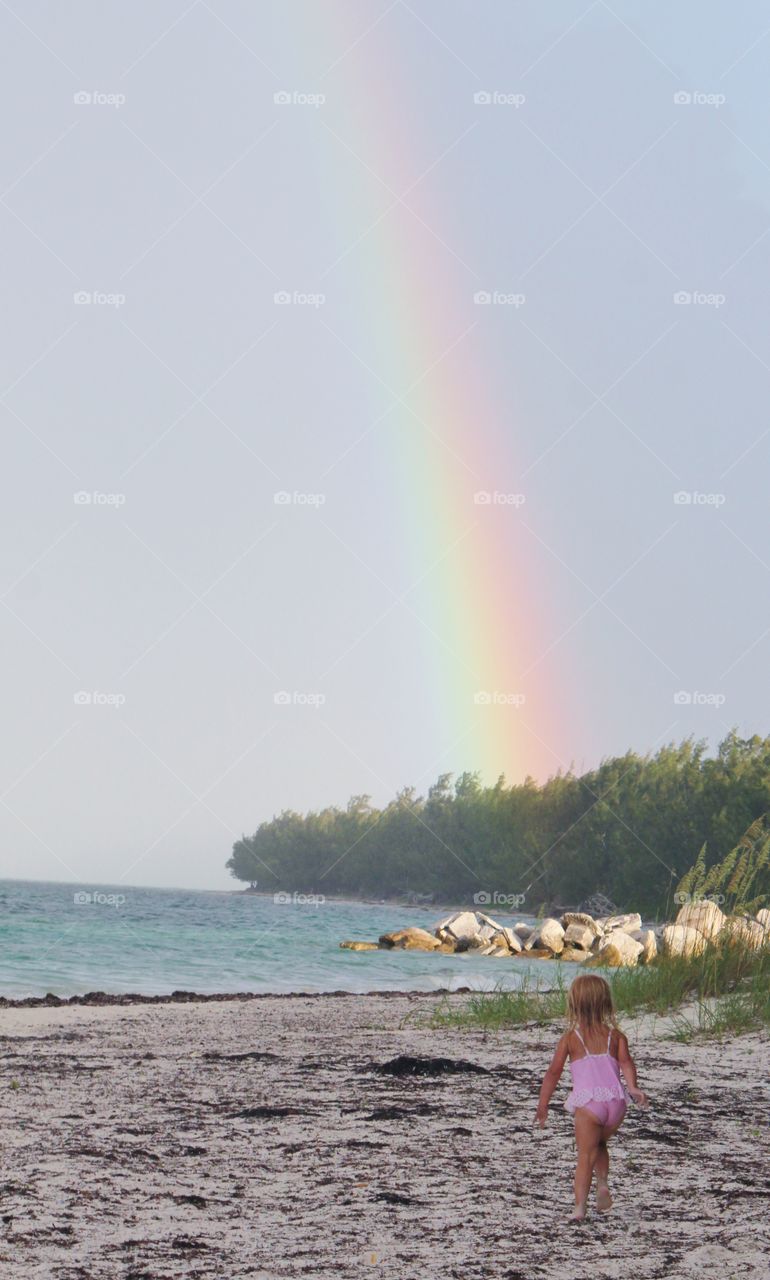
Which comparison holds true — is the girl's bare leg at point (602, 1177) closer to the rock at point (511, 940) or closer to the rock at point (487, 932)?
the rock at point (511, 940)

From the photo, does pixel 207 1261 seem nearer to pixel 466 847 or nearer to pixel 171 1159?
pixel 171 1159

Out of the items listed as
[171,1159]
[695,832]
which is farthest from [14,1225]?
[695,832]

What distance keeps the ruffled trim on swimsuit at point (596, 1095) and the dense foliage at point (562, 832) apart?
38.5 metres

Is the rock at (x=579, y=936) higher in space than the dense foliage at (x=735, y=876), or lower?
lower

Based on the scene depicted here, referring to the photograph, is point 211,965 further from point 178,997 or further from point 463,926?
point 463,926

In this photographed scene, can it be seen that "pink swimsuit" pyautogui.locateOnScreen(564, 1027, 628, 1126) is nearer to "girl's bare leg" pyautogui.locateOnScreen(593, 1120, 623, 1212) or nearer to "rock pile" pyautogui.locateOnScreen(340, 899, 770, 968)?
"girl's bare leg" pyautogui.locateOnScreen(593, 1120, 623, 1212)

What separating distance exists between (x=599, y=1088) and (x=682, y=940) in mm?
7406

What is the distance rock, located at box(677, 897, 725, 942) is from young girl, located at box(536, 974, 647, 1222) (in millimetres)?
5924

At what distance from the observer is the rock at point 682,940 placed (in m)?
12.1

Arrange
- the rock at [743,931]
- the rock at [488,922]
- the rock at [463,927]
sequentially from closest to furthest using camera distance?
the rock at [743,931] < the rock at [463,927] < the rock at [488,922]

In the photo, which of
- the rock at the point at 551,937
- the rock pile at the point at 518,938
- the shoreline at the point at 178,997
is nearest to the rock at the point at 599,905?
the rock pile at the point at 518,938

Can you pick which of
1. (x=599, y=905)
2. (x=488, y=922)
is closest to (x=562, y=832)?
(x=599, y=905)

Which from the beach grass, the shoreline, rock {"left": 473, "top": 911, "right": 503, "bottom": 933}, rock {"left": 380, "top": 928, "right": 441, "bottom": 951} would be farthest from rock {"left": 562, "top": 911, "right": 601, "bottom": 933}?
the beach grass

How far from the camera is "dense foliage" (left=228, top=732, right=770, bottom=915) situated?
74.9 metres
